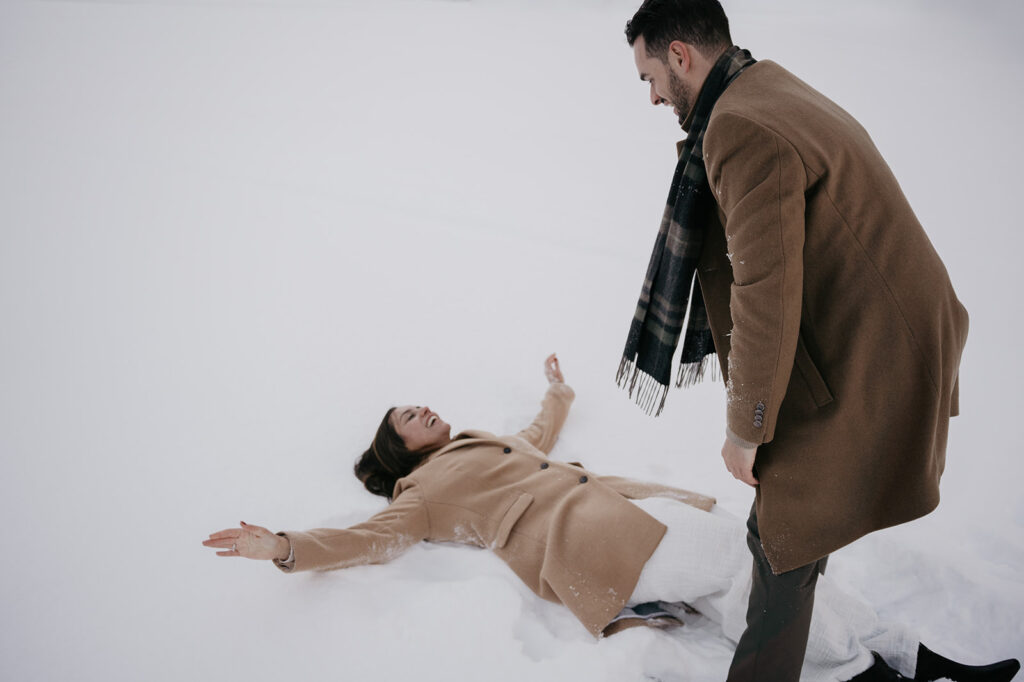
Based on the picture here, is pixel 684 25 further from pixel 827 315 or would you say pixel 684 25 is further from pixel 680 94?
pixel 827 315

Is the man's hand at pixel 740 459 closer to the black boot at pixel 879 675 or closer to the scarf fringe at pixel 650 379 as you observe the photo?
the scarf fringe at pixel 650 379

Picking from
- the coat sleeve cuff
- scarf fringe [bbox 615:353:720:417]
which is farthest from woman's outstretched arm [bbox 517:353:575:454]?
the coat sleeve cuff

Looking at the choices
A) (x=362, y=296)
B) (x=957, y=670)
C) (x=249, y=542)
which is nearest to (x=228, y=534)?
(x=249, y=542)

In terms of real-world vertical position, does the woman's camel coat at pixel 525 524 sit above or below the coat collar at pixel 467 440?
below

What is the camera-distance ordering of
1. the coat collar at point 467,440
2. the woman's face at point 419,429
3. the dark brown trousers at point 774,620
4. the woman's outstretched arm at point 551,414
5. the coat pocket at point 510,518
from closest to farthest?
the dark brown trousers at point 774,620 → the coat pocket at point 510,518 → the coat collar at point 467,440 → the woman's face at point 419,429 → the woman's outstretched arm at point 551,414

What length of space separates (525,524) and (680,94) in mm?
1281

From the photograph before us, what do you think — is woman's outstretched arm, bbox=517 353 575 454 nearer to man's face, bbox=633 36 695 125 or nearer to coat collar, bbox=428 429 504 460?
coat collar, bbox=428 429 504 460

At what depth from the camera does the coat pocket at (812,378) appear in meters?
1.15

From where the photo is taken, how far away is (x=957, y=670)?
1.54 m

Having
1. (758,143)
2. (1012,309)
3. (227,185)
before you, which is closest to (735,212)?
(758,143)

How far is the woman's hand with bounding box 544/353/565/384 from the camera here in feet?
9.37

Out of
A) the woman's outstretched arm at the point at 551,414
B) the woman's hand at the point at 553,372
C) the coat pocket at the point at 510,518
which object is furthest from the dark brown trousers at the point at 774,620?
the woman's hand at the point at 553,372

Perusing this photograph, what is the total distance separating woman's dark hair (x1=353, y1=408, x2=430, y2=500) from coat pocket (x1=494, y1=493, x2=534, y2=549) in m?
0.53

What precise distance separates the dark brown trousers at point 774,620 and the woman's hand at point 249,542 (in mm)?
1163
